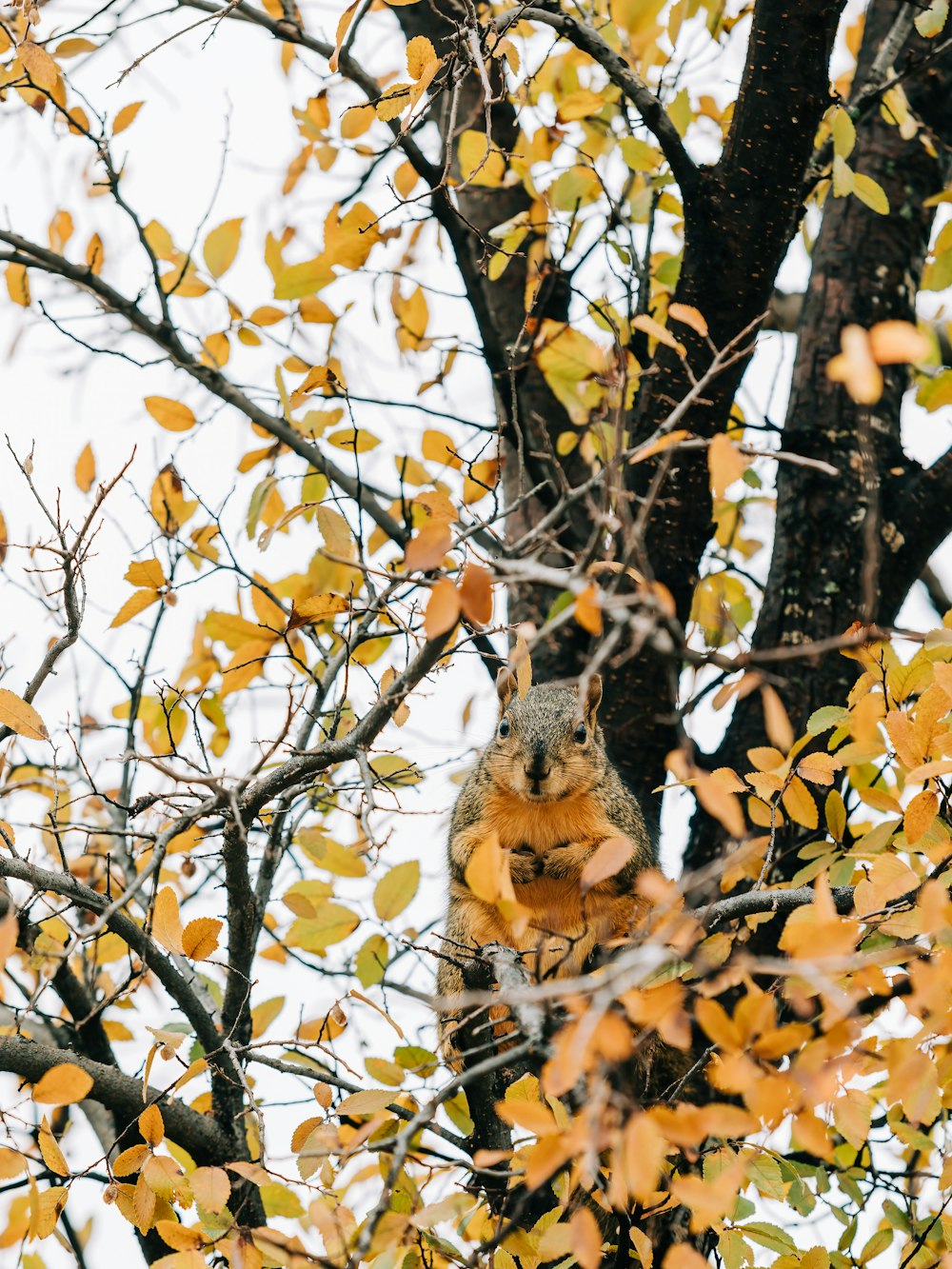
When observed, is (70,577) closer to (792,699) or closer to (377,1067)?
(377,1067)

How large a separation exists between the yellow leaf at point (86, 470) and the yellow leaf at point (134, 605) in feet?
2.27

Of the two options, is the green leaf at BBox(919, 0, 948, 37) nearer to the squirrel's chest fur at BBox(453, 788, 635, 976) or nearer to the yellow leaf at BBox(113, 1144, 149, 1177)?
the squirrel's chest fur at BBox(453, 788, 635, 976)

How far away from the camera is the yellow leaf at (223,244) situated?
3854 millimetres

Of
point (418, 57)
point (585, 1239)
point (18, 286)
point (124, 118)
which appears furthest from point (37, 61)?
point (585, 1239)

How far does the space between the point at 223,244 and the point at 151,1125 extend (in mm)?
2431

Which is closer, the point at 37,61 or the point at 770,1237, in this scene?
the point at 770,1237

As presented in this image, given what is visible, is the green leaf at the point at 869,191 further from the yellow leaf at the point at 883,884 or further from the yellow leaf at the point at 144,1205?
the yellow leaf at the point at 144,1205

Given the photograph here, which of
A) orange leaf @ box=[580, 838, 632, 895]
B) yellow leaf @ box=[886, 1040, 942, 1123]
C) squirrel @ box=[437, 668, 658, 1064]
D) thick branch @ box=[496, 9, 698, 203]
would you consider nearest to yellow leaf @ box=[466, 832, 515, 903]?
orange leaf @ box=[580, 838, 632, 895]

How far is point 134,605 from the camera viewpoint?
10.8 feet

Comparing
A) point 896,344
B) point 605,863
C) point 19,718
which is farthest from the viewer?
point 19,718

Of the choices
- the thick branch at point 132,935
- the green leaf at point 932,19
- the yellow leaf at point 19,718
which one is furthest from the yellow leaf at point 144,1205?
the green leaf at point 932,19

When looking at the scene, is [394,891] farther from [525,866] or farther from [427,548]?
[427,548]

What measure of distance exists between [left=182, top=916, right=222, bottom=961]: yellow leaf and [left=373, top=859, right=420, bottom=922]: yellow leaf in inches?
27.4

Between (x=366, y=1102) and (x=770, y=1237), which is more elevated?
(x=366, y=1102)
